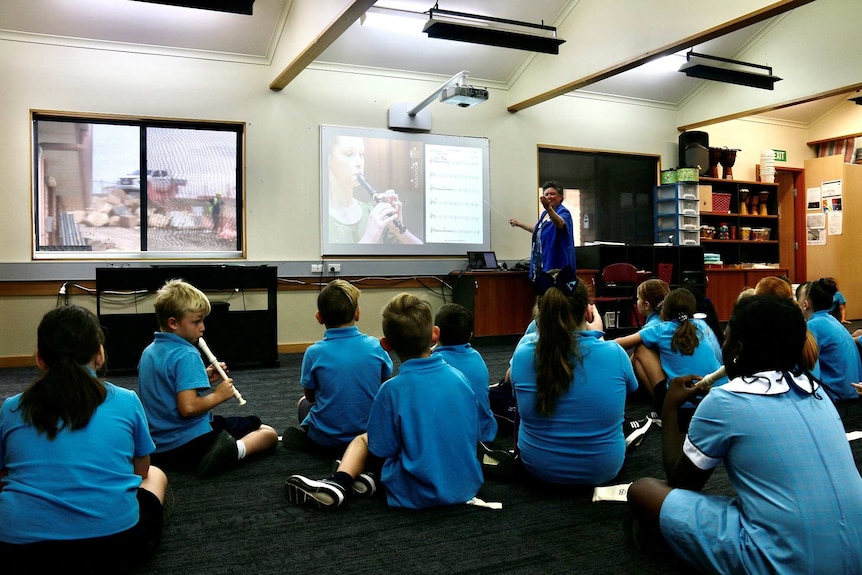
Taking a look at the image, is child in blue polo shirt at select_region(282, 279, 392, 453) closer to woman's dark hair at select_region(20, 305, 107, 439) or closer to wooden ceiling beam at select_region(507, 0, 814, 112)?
woman's dark hair at select_region(20, 305, 107, 439)

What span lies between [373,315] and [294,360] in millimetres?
1186

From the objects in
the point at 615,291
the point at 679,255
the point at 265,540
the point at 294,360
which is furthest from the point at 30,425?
the point at 679,255

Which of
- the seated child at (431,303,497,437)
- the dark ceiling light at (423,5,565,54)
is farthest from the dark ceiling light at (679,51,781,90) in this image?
the seated child at (431,303,497,437)

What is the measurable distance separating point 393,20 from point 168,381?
4646 millimetres

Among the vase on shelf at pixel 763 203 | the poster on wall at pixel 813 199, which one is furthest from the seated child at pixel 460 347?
the poster on wall at pixel 813 199

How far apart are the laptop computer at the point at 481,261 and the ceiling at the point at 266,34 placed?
1.93m

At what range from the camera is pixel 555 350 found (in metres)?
2.08

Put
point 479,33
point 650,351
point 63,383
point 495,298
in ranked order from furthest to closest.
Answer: point 495,298 → point 479,33 → point 650,351 → point 63,383

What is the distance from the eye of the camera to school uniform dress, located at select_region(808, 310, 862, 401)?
3479 millimetres

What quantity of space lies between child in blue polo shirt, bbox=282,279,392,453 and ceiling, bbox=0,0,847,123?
384cm

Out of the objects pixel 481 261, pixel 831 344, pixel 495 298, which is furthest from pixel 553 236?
pixel 831 344

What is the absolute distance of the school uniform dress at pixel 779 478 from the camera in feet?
4.28

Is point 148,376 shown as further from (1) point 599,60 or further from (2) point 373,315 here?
(1) point 599,60

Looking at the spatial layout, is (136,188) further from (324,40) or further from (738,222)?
(738,222)
